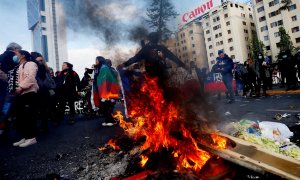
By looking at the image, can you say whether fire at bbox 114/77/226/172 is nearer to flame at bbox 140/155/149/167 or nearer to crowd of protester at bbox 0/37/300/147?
flame at bbox 140/155/149/167

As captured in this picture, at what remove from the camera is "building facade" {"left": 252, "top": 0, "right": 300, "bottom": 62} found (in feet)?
187

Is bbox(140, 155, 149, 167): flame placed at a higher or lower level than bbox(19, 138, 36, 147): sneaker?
lower

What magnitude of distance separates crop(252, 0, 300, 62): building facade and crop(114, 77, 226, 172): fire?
5824 cm

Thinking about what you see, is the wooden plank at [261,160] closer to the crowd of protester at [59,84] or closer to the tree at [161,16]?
the crowd of protester at [59,84]

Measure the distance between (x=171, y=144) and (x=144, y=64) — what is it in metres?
2.25

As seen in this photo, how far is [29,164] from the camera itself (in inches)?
169

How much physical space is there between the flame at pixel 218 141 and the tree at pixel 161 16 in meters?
2.97

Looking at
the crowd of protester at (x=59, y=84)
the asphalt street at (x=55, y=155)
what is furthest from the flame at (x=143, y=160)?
the crowd of protester at (x=59, y=84)

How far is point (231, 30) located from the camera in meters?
70.8

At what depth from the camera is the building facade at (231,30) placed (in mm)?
70688

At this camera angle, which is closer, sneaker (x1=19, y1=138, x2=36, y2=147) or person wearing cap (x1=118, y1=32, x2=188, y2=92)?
person wearing cap (x1=118, y1=32, x2=188, y2=92)

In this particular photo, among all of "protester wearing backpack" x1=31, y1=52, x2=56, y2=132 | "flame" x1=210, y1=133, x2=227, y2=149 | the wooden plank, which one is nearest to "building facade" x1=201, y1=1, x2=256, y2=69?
"protester wearing backpack" x1=31, y1=52, x2=56, y2=132

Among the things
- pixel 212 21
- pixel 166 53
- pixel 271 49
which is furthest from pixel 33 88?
pixel 212 21

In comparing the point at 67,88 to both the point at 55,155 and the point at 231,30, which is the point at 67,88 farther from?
the point at 231,30
